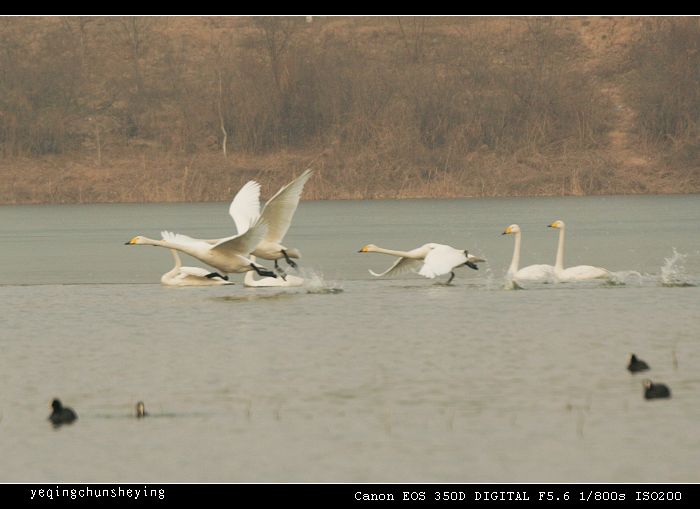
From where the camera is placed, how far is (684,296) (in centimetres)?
1800

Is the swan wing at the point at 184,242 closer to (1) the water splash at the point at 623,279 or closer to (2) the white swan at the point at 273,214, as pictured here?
(2) the white swan at the point at 273,214

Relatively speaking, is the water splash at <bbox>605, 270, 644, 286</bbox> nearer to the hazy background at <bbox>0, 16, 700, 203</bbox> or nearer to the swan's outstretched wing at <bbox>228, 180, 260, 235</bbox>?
the swan's outstretched wing at <bbox>228, 180, 260, 235</bbox>

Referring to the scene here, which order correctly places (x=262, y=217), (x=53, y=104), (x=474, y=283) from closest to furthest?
Result: (x=262, y=217) < (x=474, y=283) < (x=53, y=104)

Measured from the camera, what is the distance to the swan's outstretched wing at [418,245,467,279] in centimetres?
1892

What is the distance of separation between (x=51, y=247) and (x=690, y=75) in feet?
133

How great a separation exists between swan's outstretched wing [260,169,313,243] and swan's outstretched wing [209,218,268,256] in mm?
138

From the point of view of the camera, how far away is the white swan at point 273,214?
18.1 m

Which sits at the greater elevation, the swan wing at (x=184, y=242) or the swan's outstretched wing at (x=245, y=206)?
the swan's outstretched wing at (x=245, y=206)

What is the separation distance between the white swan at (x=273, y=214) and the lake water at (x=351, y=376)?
0.67 meters

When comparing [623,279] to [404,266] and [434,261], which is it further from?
[404,266]

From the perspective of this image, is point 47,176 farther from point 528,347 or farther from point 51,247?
point 528,347

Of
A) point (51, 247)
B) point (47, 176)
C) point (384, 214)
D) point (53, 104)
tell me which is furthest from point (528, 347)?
point (53, 104)

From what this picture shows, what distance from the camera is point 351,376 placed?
473 inches

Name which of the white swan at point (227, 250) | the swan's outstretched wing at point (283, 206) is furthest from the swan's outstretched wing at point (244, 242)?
the swan's outstretched wing at point (283, 206)
